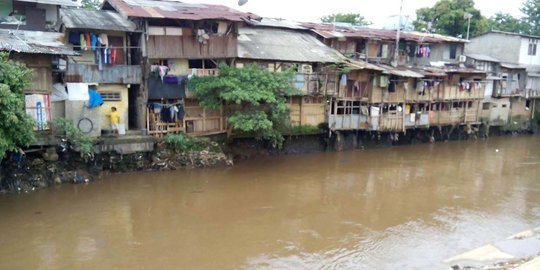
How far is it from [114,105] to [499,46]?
27299mm

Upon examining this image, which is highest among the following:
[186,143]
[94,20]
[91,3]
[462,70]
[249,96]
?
[91,3]

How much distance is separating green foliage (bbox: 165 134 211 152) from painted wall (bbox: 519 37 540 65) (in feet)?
81.1

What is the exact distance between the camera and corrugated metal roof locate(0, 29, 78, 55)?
53.2 feet

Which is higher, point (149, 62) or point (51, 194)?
point (149, 62)

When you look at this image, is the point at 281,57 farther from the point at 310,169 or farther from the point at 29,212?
the point at 29,212

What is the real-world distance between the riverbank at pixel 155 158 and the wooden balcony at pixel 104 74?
275 centimetres

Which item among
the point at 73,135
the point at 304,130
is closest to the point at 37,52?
the point at 73,135

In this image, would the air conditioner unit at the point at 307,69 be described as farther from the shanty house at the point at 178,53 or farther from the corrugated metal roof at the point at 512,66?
the corrugated metal roof at the point at 512,66

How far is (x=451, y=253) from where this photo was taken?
525 inches

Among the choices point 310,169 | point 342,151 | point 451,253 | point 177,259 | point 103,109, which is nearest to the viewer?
point 177,259

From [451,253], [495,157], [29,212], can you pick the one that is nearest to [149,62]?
[29,212]

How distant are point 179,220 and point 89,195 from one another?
3.84m

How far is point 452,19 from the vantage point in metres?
36.5

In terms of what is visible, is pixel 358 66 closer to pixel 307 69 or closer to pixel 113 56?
pixel 307 69
